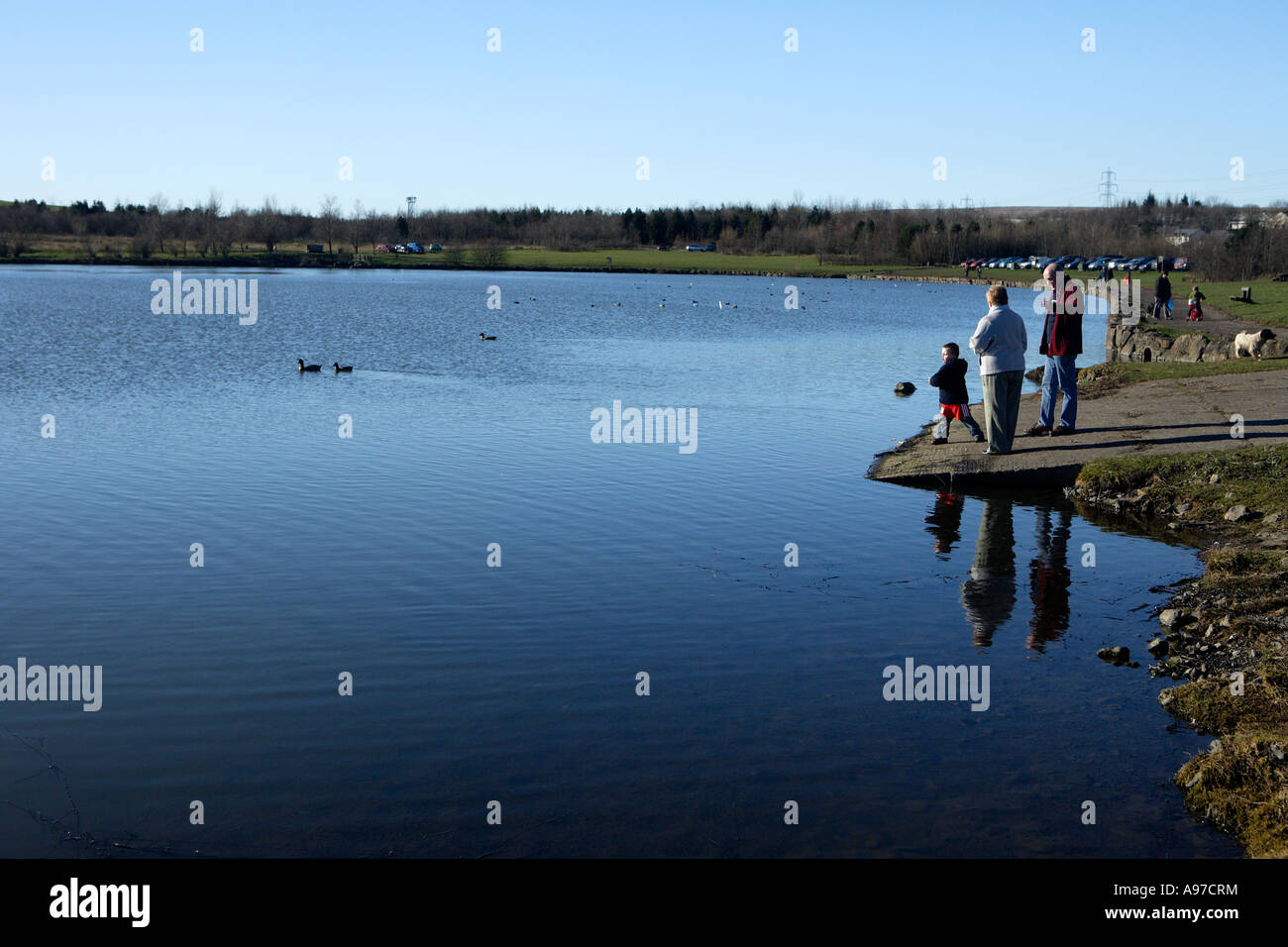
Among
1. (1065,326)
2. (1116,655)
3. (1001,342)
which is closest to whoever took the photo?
(1116,655)

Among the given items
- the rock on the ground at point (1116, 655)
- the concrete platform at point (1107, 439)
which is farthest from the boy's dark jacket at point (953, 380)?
the rock on the ground at point (1116, 655)

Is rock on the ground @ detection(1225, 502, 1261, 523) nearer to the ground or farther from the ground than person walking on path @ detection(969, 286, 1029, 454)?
nearer to the ground

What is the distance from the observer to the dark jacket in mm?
18047

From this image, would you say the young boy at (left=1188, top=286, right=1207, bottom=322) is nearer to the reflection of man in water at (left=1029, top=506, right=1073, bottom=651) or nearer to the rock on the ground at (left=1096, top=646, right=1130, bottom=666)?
the reflection of man in water at (left=1029, top=506, right=1073, bottom=651)

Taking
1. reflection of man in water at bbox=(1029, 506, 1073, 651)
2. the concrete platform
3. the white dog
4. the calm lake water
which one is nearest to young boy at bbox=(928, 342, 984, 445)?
the concrete platform

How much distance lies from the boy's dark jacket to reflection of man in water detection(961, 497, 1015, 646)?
10.8 ft

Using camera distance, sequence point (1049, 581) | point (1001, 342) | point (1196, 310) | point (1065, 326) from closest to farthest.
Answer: point (1049, 581) → point (1001, 342) → point (1065, 326) → point (1196, 310)

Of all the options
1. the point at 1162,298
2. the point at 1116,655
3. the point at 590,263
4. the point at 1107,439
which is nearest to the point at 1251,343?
the point at 1107,439

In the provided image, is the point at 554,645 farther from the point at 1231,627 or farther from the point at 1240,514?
the point at 1240,514

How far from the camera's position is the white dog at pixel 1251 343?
2758 centimetres

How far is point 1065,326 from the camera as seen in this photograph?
18.1m

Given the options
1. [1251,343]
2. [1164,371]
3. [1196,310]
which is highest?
[1196,310]

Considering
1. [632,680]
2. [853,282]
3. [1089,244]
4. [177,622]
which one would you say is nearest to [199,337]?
[177,622]

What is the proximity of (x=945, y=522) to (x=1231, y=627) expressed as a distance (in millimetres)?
5701
